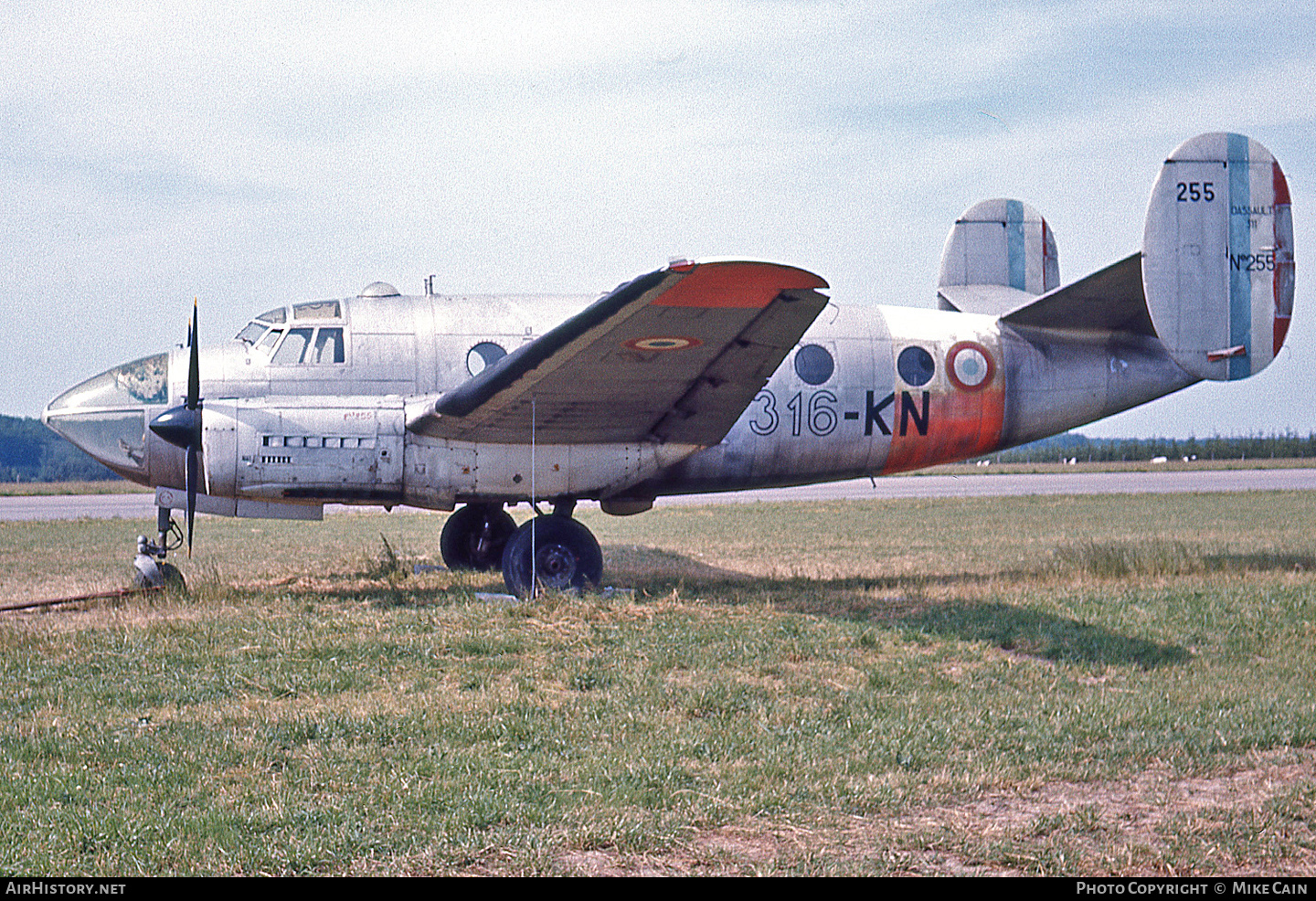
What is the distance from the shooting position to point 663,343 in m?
10.9

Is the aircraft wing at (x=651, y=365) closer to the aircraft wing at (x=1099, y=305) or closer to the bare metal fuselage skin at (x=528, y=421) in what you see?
the bare metal fuselage skin at (x=528, y=421)

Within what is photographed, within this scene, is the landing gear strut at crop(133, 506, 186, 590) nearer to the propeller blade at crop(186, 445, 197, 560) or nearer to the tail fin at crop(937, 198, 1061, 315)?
the propeller blade at crop(186, 445, 197, 560)

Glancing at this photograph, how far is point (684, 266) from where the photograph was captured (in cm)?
912

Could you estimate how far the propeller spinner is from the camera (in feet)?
39.6

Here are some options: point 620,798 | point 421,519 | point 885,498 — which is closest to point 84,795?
point 620,798

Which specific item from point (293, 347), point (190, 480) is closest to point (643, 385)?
point (293, 347)

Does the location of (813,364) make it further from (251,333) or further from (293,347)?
(251,333)

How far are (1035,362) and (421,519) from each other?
16.7 meters

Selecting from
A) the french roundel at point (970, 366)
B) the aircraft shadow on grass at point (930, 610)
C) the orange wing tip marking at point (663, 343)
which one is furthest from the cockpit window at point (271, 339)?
the french roundel at point (970, 366)

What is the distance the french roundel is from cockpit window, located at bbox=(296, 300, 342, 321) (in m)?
7.86

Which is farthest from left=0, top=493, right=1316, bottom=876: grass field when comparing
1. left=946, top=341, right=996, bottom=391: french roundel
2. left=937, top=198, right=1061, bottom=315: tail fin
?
left=937, top=198, right=1061, bottom=315: tail fin

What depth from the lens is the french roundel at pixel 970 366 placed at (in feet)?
47.3

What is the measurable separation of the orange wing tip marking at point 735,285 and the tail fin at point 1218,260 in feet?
22.0
